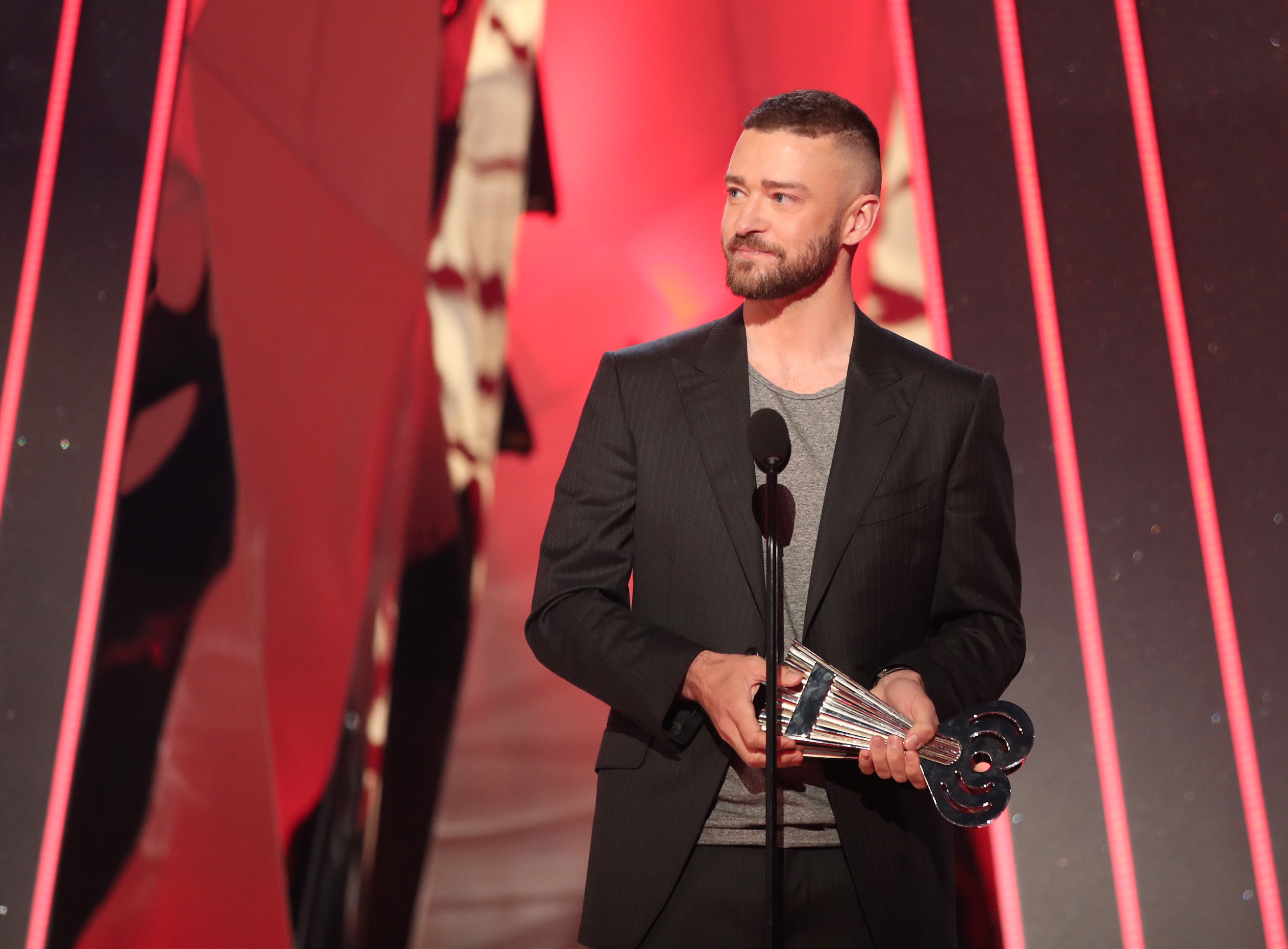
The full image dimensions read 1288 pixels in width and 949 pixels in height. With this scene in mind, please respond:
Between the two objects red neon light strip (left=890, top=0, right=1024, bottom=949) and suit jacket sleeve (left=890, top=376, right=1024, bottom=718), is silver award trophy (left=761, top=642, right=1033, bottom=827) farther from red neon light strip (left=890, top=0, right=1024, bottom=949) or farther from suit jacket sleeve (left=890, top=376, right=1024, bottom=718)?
red neon light strip (left=890, top=0, right=1024, bottom=949)

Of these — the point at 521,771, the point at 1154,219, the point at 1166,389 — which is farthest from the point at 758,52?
the point at 521,771

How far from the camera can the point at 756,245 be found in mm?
1642

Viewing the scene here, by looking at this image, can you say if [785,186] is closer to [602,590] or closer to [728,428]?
[728,428]

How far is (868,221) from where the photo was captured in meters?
1.77

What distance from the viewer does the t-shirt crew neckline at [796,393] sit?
5.52ft

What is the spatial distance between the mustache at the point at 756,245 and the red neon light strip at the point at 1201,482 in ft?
4.58

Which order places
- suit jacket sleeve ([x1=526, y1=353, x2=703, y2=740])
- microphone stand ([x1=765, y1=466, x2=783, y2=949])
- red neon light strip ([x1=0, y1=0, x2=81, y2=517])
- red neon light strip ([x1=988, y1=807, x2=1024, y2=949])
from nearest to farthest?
microphone stand ([x1=765, y1=466, x2=783, y2=949])
suit jacket sleeve ([x1=526, y1=353, x2=703, y2=740])
red neon light strip ([x1=988, y1=807, x2=1024, y2=949])
red neon light strip ([x1=0, y1=0, x2=81, y2=517])

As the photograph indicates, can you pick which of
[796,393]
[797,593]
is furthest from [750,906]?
[796,393]

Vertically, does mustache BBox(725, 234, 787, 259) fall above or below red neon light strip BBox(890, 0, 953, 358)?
below

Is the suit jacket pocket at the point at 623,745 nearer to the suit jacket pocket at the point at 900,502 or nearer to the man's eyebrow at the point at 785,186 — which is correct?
the suit jacket pocket at the point at 900,502

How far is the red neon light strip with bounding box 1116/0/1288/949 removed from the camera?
8.00 ft

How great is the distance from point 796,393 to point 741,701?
527 mm

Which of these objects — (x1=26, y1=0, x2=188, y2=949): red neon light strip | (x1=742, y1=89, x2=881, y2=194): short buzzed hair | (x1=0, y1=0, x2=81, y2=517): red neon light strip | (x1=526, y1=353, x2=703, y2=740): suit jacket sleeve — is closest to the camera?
(x1=526, y1=353, x2=703, y2=740): suit jacket sleeve

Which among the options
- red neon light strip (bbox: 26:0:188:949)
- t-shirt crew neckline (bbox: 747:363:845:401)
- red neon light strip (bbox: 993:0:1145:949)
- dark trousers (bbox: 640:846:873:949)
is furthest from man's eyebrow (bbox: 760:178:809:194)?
red neon light strip (bbox: 26:0:188:949)
